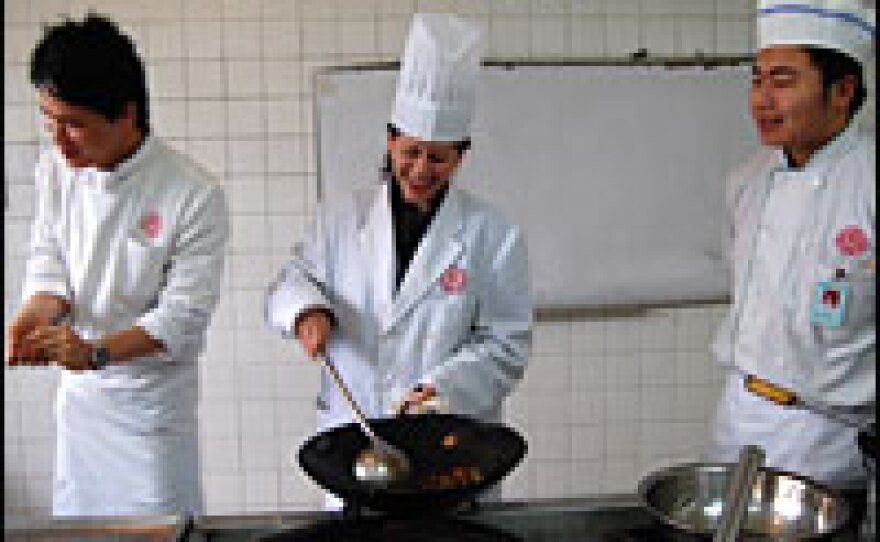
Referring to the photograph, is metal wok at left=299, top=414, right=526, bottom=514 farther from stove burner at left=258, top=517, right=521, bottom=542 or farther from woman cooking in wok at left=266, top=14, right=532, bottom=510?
woman cooking in wok at left=266, top=14, right=532, bottom=510

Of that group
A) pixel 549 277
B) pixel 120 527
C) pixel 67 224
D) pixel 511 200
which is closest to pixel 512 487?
→ pixel 549 277

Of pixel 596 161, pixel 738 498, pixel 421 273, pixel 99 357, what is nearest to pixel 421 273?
pixel 421 273

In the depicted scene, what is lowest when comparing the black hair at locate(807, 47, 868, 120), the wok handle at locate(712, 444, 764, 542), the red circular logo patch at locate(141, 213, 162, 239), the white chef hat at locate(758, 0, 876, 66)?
the wok handle at locate(712, 444, 764, 542)

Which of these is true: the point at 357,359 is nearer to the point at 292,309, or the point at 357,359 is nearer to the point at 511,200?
the point at 292,309

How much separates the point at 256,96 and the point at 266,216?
390 millimetres

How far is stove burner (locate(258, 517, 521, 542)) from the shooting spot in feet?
3.97

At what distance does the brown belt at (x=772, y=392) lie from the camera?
171 centimetres

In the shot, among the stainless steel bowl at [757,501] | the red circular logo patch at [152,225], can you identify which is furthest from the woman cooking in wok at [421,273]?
the stainless steel bowl at [757,501]

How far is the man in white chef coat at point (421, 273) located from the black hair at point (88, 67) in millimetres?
474

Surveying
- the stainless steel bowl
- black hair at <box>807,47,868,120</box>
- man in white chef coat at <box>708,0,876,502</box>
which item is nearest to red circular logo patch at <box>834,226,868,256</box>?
man in white chef coat at <box>708,0,876,502</box>

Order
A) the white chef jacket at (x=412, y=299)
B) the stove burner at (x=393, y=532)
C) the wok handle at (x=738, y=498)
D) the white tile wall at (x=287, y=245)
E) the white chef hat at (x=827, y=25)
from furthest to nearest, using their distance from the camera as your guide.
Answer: the white tile wall at (x=287, y=245)
the white chef jacket at (x=412, y=299)
the white chef hat at (x=827, y=25)
the stove burner at (x=393, y=532)
the wok handle at (x=738, y=498)

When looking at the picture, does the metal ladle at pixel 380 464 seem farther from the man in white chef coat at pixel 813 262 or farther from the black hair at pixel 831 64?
the black hair at pixel 831 64

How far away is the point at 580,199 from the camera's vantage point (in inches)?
126

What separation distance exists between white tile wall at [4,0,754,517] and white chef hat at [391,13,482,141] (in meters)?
1.21
